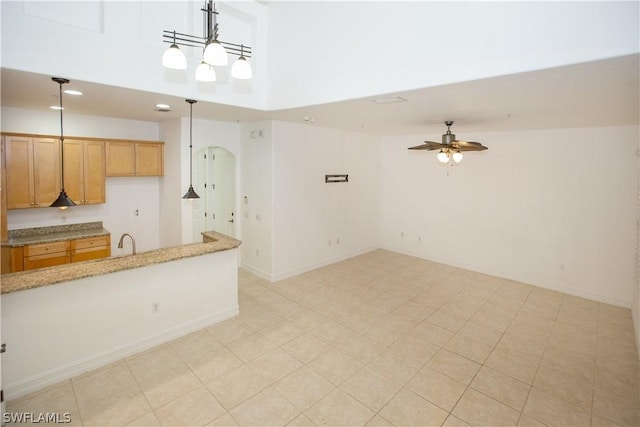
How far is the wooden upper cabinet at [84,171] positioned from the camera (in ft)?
16.7

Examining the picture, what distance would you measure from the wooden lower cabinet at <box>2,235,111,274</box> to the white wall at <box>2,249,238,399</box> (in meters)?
2.23

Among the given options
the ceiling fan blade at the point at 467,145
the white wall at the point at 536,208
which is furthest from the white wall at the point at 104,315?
the white wall at the point at 536,208

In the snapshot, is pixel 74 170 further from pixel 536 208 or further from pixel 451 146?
pixel 536 208

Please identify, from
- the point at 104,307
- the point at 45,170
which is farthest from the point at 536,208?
the point at 45,170

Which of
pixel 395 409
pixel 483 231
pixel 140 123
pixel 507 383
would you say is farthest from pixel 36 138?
pixel 483 231

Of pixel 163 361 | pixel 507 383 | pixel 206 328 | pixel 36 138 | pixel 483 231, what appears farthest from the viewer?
pixel 483 231

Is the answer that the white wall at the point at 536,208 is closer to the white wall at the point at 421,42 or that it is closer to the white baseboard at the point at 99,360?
the white wall at the point at 421,42

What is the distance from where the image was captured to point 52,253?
483cm

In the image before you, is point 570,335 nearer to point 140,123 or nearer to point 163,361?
point 163,361

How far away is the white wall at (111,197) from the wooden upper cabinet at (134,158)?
0.27 m

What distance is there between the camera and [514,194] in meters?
6.08

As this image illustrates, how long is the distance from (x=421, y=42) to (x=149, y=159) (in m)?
4.90

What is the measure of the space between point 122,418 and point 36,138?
4274 millimetres

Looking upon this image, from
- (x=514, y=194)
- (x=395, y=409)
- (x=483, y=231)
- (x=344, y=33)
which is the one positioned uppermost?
(x=344, y=33)
